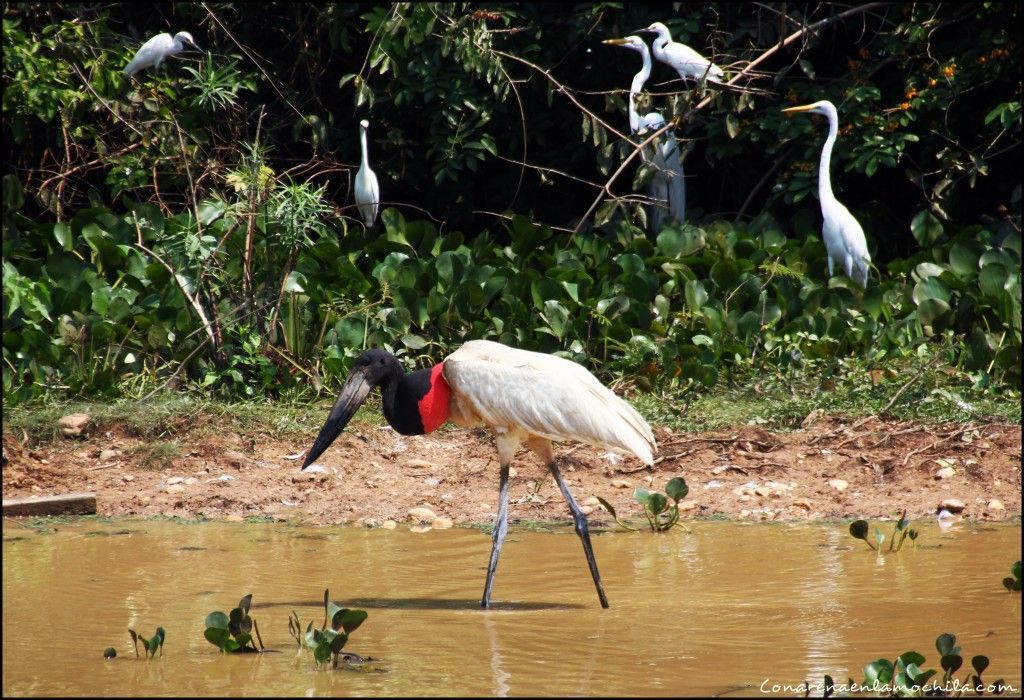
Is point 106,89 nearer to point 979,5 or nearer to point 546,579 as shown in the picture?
point 546,579

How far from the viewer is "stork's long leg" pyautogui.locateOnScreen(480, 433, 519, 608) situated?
4.29 m

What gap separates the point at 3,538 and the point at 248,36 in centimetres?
514

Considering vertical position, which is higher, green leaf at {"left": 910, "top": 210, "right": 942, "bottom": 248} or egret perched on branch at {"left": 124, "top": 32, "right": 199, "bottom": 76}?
egret perched on branch at {"left": 124, "top": 32, "right": 199, "bottom": 76}

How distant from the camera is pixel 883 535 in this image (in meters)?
4.99

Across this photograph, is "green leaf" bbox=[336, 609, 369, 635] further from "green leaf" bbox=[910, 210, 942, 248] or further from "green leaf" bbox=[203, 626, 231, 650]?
"green leaf" bbox=[910, 210, 942, 248]

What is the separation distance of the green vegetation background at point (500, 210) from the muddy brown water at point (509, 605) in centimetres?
159

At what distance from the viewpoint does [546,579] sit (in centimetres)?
471

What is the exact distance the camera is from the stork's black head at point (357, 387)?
4.82 m

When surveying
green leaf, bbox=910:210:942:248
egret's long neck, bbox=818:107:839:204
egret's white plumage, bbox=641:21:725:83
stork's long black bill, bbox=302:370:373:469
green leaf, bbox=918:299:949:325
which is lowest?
stork's long black bill, bbox=302:370:373:469

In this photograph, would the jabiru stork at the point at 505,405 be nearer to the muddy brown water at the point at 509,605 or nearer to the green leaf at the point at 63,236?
the muddy brown water at the point at 509,605

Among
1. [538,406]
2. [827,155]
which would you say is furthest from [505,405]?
[827,155]

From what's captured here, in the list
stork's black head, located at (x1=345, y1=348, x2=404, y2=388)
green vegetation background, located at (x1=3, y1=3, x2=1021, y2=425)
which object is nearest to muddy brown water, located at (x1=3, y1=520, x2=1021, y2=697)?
stork's black head, located at (x1=345, y1=348, x2=404, y2=388)

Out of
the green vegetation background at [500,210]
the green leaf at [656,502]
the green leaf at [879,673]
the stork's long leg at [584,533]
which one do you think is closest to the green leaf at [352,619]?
the stork's long leg at [584,533]

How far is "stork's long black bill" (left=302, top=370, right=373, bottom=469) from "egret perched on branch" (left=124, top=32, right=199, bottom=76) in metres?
4.10
